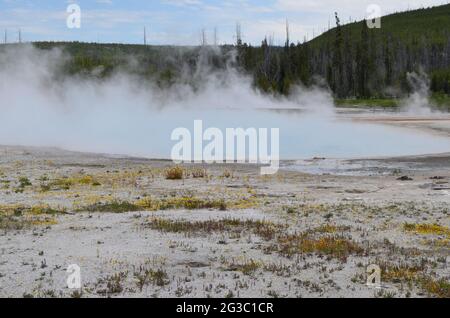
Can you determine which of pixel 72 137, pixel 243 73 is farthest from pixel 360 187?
pixel 243 73

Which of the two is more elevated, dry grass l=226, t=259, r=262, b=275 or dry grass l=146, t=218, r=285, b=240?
dry grass l=146, t=218, r=285, b=240

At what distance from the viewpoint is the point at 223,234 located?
41.0ft

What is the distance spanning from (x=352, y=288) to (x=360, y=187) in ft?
35.5

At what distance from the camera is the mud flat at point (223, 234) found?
9227 mm

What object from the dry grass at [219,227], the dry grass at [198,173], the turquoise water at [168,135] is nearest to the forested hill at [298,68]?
the turquoise water at [168,135]

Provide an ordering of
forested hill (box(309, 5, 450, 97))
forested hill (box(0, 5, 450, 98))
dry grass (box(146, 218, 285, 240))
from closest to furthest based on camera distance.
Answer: dry grass (box(146, 218, 285, 240))
forested hill (box(0, 5, 450, 98))
forested hill (box(309, 5, 450, 97))

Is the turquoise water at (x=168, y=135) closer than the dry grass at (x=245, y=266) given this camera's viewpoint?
No

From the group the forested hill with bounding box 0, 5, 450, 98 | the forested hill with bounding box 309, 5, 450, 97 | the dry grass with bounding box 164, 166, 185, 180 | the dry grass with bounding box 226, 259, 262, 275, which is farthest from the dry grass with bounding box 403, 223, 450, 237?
the forested hill with bounding box 309, 5, 450, 97

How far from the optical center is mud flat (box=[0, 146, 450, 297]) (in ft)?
30.3

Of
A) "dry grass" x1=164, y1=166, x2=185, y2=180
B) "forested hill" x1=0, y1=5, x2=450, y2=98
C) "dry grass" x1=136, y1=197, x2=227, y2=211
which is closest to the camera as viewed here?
"dry grass" x1=136, y1=197, x2=227, y2=211

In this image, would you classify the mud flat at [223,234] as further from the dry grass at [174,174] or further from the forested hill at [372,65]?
the forested hill at [372,65]

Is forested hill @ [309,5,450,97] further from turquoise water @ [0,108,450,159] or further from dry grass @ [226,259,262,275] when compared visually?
dry grass @ [226,259,262,275]

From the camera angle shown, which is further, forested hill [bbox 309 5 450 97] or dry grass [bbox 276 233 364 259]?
forested hill [bbox 309 5 450 97]

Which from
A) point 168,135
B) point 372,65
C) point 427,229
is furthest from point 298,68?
point 427,229
